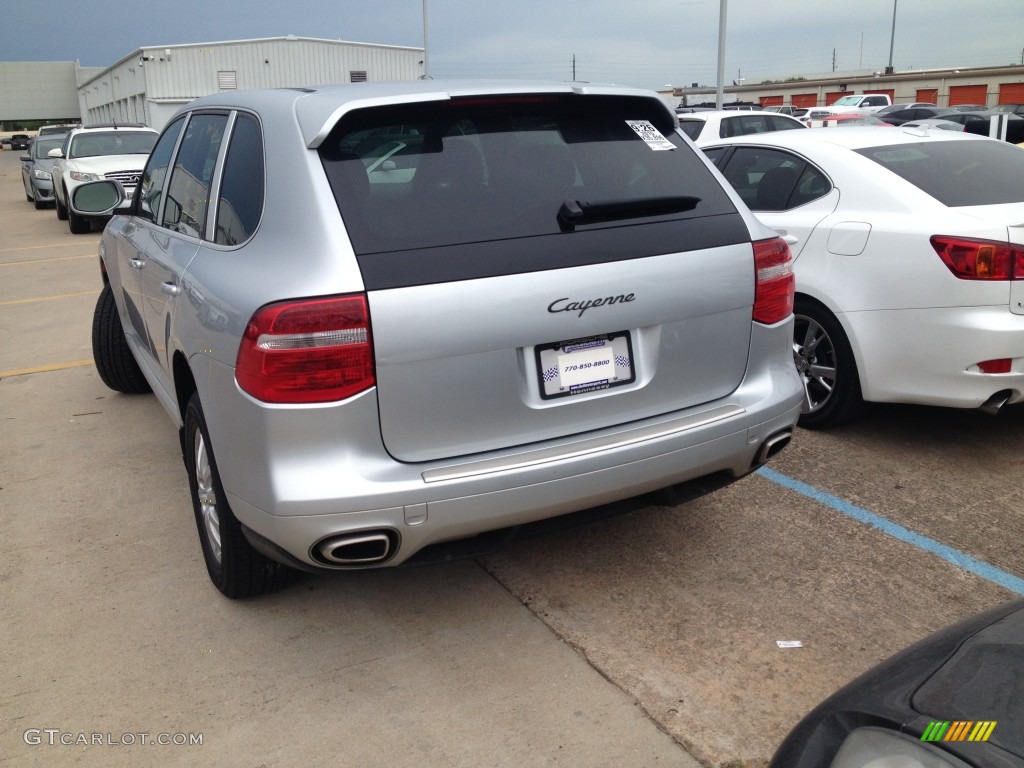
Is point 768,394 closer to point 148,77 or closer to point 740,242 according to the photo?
point 740,242

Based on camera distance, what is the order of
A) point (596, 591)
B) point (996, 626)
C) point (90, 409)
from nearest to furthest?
1. point (996, 626)
2. point (596, 591)
3. point (90, 409)

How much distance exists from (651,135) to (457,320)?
121 centimetres

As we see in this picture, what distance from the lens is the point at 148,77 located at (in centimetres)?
4347

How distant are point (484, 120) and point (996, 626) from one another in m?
2.12

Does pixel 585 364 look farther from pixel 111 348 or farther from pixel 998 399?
pixel 111 348

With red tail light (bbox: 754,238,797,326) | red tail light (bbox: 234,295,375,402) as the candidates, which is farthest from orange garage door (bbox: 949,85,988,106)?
red tail light (bbox: 234,295,375,402)

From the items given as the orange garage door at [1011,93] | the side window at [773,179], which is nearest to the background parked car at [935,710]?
the side window at [773,179]

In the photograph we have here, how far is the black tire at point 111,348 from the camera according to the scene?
230 inches

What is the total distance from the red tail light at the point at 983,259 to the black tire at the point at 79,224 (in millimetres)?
15554

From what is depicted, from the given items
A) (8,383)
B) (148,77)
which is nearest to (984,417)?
(8,383)

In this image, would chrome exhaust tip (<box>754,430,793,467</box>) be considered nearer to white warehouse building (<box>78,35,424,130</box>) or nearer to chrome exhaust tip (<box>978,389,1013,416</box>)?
chrome exhaust tip (<box>978,389,1013,416</box>)

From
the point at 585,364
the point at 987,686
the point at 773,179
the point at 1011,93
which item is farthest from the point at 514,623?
the point at 1011,93

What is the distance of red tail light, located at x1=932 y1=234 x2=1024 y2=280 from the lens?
4.25m

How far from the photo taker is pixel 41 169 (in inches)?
813
